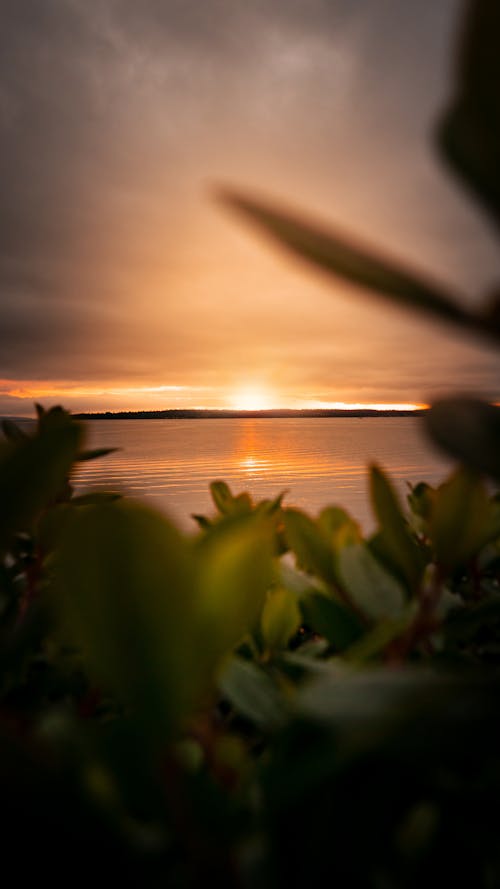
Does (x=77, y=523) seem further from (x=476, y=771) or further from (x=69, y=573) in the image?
(x=476, y=771)

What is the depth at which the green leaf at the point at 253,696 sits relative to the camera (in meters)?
0.36

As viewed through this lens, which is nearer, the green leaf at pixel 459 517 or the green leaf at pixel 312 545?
the green leaf at pixel 459 517

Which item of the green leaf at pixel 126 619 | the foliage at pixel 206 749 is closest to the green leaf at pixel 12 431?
the foliage at pixel 206 749

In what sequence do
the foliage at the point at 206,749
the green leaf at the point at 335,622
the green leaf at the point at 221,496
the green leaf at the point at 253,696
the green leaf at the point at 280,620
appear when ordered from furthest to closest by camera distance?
the green leaf at the point at 221,496
the green leaf at the point at 280,620
the green leaf at the point at 335,622
the green leaf at the point at 253,696
the foliage at the point at 206,749

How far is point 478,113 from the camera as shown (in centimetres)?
27

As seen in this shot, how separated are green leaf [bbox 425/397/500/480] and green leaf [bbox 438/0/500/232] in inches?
4.2

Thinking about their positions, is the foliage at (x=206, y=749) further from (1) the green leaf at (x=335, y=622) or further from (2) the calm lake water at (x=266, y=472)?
(2) the calm lake water at (x=266, y=472)

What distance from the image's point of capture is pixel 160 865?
0.25m

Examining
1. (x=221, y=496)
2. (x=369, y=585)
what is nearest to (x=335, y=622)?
(x=369, y=585)

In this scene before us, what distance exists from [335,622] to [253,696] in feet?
0.48

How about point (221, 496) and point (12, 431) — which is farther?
point (221, 496)

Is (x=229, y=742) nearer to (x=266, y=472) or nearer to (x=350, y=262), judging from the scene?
(x=350, y=262)

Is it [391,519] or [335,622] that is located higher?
[391,519]

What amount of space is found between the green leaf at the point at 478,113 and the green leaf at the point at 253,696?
330 mm
